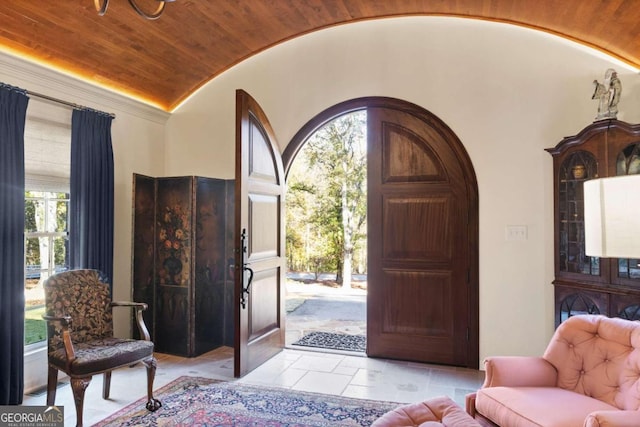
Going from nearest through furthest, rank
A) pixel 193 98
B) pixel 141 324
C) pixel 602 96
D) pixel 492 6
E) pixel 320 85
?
pixel 141 324, pixel 602 96, pixel 492 6, pixel 320 85, pixel 193 98

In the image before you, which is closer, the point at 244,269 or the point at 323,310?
the point at 244,269

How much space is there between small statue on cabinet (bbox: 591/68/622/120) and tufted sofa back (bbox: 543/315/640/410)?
1.75 meters

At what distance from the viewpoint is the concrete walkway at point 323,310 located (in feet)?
17.8

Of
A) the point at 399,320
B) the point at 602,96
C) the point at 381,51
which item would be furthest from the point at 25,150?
the point at 602,96

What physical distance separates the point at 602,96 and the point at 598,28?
538 mm

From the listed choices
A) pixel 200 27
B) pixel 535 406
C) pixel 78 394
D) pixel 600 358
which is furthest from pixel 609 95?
pixel 78 394

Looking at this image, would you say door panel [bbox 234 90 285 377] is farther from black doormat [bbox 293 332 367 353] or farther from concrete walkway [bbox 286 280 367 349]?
concrete walkway [bbox 286 280 367 349]

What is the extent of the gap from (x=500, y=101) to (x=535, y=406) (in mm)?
2731

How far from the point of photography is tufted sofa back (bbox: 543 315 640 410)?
2.08m

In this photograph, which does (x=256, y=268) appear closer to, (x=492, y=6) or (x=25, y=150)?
(x=25, y=150)

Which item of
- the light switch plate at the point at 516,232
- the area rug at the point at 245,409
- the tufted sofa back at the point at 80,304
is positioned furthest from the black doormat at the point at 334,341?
the tufted sofa back at the point at 80,304

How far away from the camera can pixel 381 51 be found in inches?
164

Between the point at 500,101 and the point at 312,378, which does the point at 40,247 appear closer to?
the point at 312,378

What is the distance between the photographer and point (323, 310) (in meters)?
6.73
